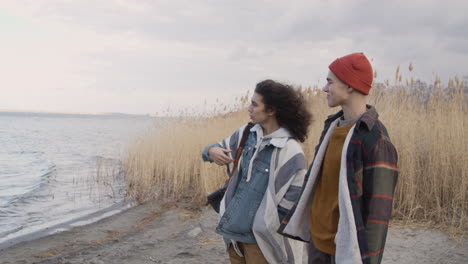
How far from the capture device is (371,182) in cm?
165

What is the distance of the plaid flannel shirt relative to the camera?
1.62m

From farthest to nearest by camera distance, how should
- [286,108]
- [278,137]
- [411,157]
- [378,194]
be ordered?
[411,157]
[286,108]
[278,137]
[378,194]

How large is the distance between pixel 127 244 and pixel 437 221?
3897mm

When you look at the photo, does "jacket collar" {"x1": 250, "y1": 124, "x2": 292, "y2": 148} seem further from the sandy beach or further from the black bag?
→ the sandy beach

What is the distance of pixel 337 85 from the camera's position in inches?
75.4

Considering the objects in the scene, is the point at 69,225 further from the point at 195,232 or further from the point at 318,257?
the point at 318,257

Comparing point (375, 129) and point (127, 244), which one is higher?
point (375, 129)

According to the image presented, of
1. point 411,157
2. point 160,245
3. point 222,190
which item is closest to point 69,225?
point 160,245

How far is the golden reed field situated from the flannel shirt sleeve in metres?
3.12

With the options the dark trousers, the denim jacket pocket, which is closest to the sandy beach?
the denim jacket pocket

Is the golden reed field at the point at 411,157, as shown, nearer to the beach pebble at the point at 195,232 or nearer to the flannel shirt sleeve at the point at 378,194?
the beach pebble at the point at 195,232

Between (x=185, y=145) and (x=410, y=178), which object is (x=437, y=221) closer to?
(x=410, y=178)

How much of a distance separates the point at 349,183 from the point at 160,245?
12.6 ft

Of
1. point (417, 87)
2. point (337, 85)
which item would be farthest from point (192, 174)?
point (337, 85)
